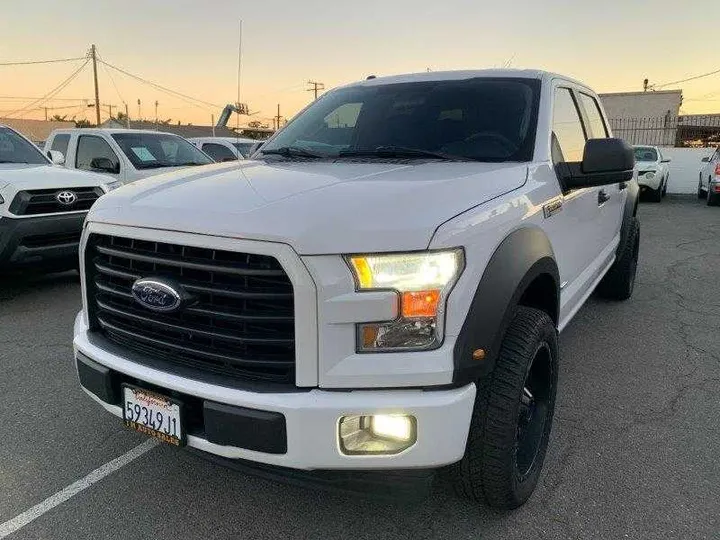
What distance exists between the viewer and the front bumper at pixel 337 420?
1.86m

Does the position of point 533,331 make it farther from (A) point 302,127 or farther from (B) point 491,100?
(A) point 302,127

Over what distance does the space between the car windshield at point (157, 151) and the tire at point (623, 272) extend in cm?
578

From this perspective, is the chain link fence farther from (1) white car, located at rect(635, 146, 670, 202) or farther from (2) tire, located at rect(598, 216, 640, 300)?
(2) tire, located at rect(598, 216, 640, 300)

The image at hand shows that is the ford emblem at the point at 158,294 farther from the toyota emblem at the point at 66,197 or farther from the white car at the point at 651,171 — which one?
the white car at the point at 651,171

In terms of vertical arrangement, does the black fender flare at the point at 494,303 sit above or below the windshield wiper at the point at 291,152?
below

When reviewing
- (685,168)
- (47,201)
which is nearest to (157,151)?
(47,201)

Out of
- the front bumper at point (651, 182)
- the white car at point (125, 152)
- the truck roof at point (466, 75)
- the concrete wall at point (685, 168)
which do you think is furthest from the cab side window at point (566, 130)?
the concrete wall at point (685, 168)

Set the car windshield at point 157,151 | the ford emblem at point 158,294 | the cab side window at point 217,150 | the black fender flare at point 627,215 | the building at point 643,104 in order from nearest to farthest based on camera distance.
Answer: the ford emblem at point 158,294, the black fender flare at point 627,215, the car windshield at point 157,151, the cab side window at point 217,150, the building at point 643,104

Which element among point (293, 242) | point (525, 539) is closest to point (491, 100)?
point (293, 242)

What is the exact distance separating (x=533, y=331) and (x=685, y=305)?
13.3 ft

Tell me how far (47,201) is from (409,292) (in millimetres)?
4884

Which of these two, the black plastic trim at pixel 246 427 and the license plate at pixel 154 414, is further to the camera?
the license plate at pixel 154 414

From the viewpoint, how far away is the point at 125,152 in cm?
844

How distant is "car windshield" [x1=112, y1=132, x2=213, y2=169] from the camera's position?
850 cm
